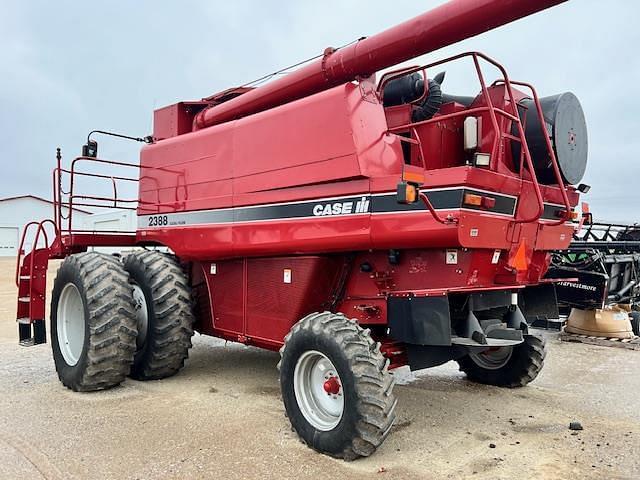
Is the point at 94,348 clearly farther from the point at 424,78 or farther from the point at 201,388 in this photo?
the point at 424,78

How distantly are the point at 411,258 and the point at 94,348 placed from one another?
3268 mm

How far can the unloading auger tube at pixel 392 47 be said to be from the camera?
12.6 ft

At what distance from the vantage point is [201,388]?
5.97 metres

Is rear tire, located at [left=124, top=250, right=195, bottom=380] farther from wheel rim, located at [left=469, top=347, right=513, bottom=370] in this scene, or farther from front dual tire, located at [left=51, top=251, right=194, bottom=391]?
wheel rim, located at [left=469, top=347, right=513, bottom=370]

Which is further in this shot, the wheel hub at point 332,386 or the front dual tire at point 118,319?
the front dual tire at point 118,319

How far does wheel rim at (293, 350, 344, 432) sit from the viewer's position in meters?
4.30

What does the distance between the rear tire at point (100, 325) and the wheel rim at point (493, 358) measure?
3586 millimetres

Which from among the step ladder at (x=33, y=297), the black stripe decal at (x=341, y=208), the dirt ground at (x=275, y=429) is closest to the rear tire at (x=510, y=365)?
the dirt ground at (x=275, y=429)

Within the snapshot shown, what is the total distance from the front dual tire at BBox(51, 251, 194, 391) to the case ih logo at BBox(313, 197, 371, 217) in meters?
2.15

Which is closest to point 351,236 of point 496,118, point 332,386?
point 332,386

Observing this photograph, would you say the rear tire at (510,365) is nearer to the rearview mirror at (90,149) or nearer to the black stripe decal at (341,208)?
the black stripe decal at (341,208)

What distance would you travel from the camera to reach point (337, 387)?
4.26 meters

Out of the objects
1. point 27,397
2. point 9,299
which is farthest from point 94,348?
point 9,299

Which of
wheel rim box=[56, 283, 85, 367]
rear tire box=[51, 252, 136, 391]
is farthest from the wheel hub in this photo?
wheel rim box=[56, 283, 85, 367]
